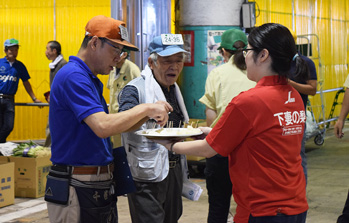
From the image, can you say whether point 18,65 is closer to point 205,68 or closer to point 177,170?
point 205,68

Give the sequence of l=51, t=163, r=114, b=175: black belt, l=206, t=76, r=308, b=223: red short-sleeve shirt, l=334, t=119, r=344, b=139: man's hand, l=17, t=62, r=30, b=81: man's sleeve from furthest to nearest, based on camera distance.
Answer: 1. l=17, t=62, r=30, b=81: man's sleeve
2. l=334, t=119, r=344, b=139: man's hand
3. l=51, t=163, r=114, b=175: black belt
4. l=206, t=76, r=308, b=223: red short-sleeve shirt

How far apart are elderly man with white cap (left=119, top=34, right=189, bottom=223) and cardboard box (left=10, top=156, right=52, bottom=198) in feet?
10.6

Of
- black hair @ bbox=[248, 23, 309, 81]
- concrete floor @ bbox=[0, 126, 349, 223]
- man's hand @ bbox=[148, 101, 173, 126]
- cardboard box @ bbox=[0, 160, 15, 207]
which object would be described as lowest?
concrete floor @ bbox=[0, 126, 349, 223]

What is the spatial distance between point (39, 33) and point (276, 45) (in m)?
8.71

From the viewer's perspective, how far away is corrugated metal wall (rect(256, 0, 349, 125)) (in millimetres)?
12094

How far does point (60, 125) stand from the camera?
2717mm

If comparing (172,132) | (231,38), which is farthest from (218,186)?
(172,132)

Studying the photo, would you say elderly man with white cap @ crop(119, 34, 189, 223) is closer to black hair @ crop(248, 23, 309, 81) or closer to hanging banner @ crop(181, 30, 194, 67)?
black hair @ crop(248, 23, 309, 81)

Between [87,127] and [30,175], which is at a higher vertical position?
[87,127]

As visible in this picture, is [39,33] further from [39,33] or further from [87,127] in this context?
[87,127]

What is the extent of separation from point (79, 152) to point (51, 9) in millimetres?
8408

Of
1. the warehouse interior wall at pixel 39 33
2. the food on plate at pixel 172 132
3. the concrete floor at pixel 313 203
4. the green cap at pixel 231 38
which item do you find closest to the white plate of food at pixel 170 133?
the food on plate at pixel 172 132

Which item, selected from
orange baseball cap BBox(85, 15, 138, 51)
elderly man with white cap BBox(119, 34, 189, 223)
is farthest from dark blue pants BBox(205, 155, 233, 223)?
orange baseball cap BBox(85, 15, 138, 51)

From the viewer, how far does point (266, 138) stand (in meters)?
2.49
